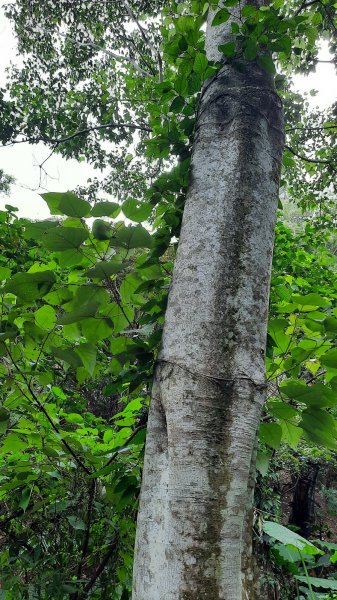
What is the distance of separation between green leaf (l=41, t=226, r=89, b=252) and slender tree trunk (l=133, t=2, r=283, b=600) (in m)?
0.23

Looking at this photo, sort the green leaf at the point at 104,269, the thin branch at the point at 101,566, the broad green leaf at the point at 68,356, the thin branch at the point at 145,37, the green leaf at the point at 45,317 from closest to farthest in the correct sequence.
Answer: the green leaf at the point at 104,269 → the broad green leaf at the point at 68,356 → the green leaf at the point at 45,317 → the thin branch at the point at 101,566 → the thin branch at the point at 145,37

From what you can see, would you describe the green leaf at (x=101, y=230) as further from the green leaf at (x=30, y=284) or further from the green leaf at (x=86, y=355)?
the green leaf at (x=86, y=355)

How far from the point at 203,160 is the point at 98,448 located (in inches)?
37.0

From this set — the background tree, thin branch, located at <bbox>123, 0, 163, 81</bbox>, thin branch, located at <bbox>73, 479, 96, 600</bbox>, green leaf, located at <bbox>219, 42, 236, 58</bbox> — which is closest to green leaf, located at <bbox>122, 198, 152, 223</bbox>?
the background tree

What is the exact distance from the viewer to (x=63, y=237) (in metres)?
0.90

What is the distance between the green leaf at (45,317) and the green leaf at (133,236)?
32 centimetres

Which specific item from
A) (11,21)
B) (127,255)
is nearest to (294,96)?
(11,21)

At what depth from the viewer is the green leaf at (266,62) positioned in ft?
3.34

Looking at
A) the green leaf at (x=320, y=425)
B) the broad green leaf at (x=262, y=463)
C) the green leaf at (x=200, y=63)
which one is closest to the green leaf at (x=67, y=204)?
the green leaf at (x=200, y=63)

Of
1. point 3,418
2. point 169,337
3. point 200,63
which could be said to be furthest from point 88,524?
point 200,63

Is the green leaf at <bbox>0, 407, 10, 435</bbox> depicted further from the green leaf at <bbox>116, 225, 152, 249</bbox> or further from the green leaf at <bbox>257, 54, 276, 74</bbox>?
the green leaf at <bbox>257, 54, 276, 74</bbox>

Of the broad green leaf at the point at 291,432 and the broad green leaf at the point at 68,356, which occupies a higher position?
the broad green leaf at the point at 68,356

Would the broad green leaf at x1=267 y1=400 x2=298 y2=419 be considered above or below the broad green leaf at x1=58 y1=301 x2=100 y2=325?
below

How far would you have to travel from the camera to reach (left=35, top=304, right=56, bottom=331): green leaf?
1.09m
